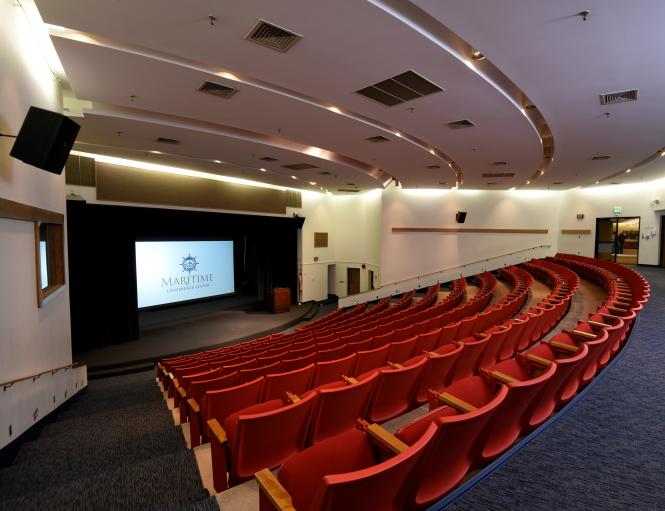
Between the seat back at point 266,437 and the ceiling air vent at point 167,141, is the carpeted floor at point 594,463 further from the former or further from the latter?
the ceiling air vent at point 167,141

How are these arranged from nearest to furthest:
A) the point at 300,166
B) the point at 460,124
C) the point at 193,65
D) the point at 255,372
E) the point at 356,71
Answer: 1. the point at 255,372
2. the point at 356,71
3. the point at 193,65
4. the point at 460,124
5. the point at 300,166

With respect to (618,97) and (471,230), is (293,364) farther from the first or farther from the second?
(471,230)

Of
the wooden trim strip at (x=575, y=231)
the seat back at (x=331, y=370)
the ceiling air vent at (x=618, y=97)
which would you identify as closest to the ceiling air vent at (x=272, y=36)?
the seat back at (x=331, y=370)

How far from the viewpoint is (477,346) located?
3.31 m

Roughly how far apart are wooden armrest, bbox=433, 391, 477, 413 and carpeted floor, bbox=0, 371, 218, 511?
1.33 m

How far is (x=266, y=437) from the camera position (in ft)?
6.66

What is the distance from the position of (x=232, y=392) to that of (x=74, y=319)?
23.9 feet

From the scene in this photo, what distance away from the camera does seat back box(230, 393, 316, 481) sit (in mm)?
1946

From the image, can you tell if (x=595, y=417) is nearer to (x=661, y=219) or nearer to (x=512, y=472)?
(x=512, y=472)

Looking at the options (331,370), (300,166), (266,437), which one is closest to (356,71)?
(331,370)

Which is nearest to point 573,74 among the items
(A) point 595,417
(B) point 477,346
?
(B) point 477,346

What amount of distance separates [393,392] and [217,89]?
4.49 m

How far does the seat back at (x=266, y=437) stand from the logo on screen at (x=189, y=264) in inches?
367

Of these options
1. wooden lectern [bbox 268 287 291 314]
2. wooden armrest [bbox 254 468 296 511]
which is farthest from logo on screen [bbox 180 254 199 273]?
wooden armrest [bbox 254 468 296 511]
